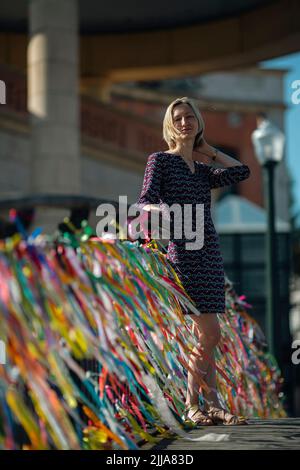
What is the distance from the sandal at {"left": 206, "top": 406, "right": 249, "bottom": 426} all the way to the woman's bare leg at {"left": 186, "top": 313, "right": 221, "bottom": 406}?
9 cm

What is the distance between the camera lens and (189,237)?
4.23 m

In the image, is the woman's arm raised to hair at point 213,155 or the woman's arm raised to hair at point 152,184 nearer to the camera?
the woman's arm raised to hair at point 152,184

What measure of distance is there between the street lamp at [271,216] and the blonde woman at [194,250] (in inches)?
201

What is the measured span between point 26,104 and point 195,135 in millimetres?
11723

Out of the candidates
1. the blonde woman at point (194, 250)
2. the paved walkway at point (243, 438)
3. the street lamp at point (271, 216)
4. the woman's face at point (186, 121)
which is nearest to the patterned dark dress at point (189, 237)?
the blonde woman at point (194, 250)

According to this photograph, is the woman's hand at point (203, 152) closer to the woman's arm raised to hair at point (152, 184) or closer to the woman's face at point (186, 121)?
the woman's face at point (186, 121)

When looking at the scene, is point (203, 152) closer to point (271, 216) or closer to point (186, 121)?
point (186, 121)

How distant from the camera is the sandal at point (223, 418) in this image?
4180mm

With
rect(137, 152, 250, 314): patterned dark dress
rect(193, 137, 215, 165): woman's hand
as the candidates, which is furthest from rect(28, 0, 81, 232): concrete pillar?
rect(137, 152, 250, 314): patterned dark dress

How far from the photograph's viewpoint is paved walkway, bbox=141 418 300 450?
3.31 meters

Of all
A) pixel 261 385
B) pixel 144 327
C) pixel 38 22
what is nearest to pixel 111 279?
pixel 144 327

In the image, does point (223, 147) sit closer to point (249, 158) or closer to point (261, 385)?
point (249, 158)

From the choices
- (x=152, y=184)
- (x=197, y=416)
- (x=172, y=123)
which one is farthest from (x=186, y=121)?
(x=197, y=416)

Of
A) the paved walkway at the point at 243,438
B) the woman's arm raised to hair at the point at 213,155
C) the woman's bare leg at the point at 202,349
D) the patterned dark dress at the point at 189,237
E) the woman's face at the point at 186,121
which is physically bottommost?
the paved walkway at the point at 243,438
